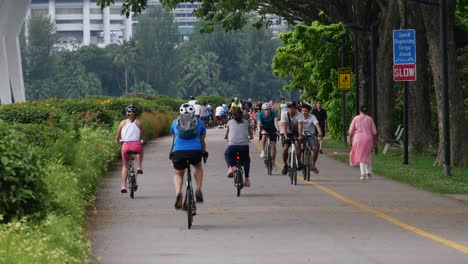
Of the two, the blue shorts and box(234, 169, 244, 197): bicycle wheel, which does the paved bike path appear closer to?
box(234, 169, 244, 197): bicycle wheel

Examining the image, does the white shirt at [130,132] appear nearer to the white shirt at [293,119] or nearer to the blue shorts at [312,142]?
the white shirt at [293,119]

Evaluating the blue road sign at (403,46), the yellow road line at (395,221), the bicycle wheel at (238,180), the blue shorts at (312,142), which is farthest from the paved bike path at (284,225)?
the blue road sign at (403,46)

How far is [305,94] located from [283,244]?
48.9m

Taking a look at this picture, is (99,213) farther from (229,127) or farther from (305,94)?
(305,94)

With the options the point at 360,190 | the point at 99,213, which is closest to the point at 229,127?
the point at 360,190

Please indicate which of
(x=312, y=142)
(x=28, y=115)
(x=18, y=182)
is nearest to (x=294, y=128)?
(x=312, y=142)

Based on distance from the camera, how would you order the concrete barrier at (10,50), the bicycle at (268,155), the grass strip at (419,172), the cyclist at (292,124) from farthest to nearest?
1. the concrete barrier at (10,50)
2. the bicycle at (268,155)
3. the cyclist at (292,124)
4. the grass strip at (419,172)

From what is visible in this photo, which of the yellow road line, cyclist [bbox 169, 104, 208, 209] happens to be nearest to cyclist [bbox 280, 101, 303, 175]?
the yellow road line

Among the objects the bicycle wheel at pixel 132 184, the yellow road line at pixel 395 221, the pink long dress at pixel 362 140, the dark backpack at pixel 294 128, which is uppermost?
the dark backpack at pixel 294 128

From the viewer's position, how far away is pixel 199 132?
18.8 metres

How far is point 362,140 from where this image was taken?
2909 cm

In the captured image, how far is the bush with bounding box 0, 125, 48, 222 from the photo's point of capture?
14195 mm

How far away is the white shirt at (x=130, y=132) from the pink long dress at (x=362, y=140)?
6.46m

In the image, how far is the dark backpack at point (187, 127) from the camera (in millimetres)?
18516
